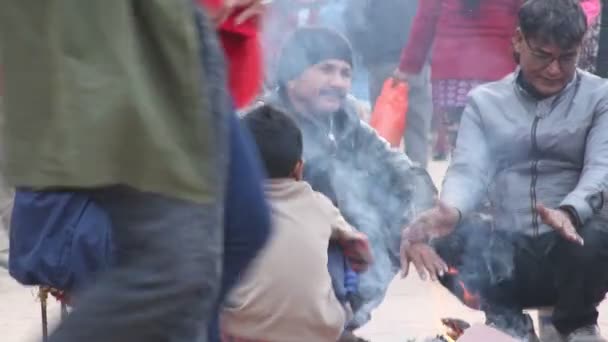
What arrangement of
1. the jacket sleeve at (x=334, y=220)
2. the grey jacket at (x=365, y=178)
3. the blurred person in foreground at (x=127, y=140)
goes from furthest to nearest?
the grey jacket at (x=365, y=178)
the jacket sleeve at (x=334, y=220)
the blurred person in foreground at (x=127, y=140)

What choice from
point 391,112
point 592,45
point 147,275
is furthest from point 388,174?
point 147,275

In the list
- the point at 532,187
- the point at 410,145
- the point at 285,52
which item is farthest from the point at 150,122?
the point at 410,145

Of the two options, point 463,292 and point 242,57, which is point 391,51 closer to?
point 463,292

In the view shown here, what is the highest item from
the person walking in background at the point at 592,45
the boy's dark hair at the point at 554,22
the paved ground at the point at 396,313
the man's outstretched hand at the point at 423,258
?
the boy's dark hair at the point at 554,22

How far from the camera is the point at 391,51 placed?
252 inches

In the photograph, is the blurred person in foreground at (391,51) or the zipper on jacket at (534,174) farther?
the blurred person in foreground at (391,51)

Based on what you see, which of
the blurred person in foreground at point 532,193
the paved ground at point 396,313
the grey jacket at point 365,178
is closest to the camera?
the blurred person in foreground at point 532,193

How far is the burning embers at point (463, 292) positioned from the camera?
4.21 m

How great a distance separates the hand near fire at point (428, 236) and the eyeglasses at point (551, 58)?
0.51 meters

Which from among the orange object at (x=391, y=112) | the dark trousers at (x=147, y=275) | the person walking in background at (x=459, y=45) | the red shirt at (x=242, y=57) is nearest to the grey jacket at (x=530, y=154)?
the orange object at (x=391, y=112)

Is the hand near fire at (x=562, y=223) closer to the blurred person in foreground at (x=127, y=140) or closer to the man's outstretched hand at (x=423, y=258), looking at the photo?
the man's outstretched hand at (x=423, y=258)

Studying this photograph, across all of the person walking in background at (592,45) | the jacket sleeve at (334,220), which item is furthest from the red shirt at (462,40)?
the jacket sleeve at (334,220)

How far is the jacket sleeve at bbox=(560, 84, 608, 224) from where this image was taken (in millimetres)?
3939

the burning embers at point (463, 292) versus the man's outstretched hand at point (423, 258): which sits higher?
the man's outstretched hand at point (423, 258)
